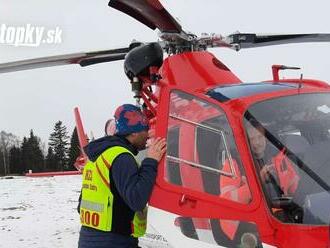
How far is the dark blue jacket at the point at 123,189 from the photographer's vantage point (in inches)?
118

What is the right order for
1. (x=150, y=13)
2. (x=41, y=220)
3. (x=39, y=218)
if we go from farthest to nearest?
(x=39, y=218)
(x=41, y=220)
(x=150, y=13)

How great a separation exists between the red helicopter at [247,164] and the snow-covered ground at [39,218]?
5226mm

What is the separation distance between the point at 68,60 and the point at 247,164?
3.50 m

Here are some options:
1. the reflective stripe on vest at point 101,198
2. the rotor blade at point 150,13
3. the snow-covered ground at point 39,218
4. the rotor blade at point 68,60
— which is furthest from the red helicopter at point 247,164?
the snow-covered ground at point 39,218

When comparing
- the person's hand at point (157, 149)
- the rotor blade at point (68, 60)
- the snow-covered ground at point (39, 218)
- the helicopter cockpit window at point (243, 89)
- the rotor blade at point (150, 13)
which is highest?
the rotor blade at point (150, 13)

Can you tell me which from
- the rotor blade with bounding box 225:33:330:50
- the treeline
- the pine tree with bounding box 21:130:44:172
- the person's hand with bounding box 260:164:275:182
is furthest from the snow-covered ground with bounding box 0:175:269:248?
the pine tree with bounding box 21:130:44:172

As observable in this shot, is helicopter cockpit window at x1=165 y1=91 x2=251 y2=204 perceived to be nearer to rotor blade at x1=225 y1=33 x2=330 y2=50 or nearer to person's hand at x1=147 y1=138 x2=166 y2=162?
person's hand at x1=147 y1=138 x2=166 y2=162

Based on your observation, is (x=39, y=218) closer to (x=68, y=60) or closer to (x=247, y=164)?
(x=68, y=60)

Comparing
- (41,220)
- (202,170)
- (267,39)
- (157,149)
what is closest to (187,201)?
(202,170)

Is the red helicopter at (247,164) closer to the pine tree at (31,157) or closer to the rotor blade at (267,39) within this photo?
the rotor blade at (267,39)

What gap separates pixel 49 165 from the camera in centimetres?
6353

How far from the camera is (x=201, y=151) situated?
3340 mm

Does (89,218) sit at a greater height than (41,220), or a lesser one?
greater

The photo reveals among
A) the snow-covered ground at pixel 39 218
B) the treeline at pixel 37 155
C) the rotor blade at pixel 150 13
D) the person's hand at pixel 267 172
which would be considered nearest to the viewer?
the person's hand at pixel 267 172
